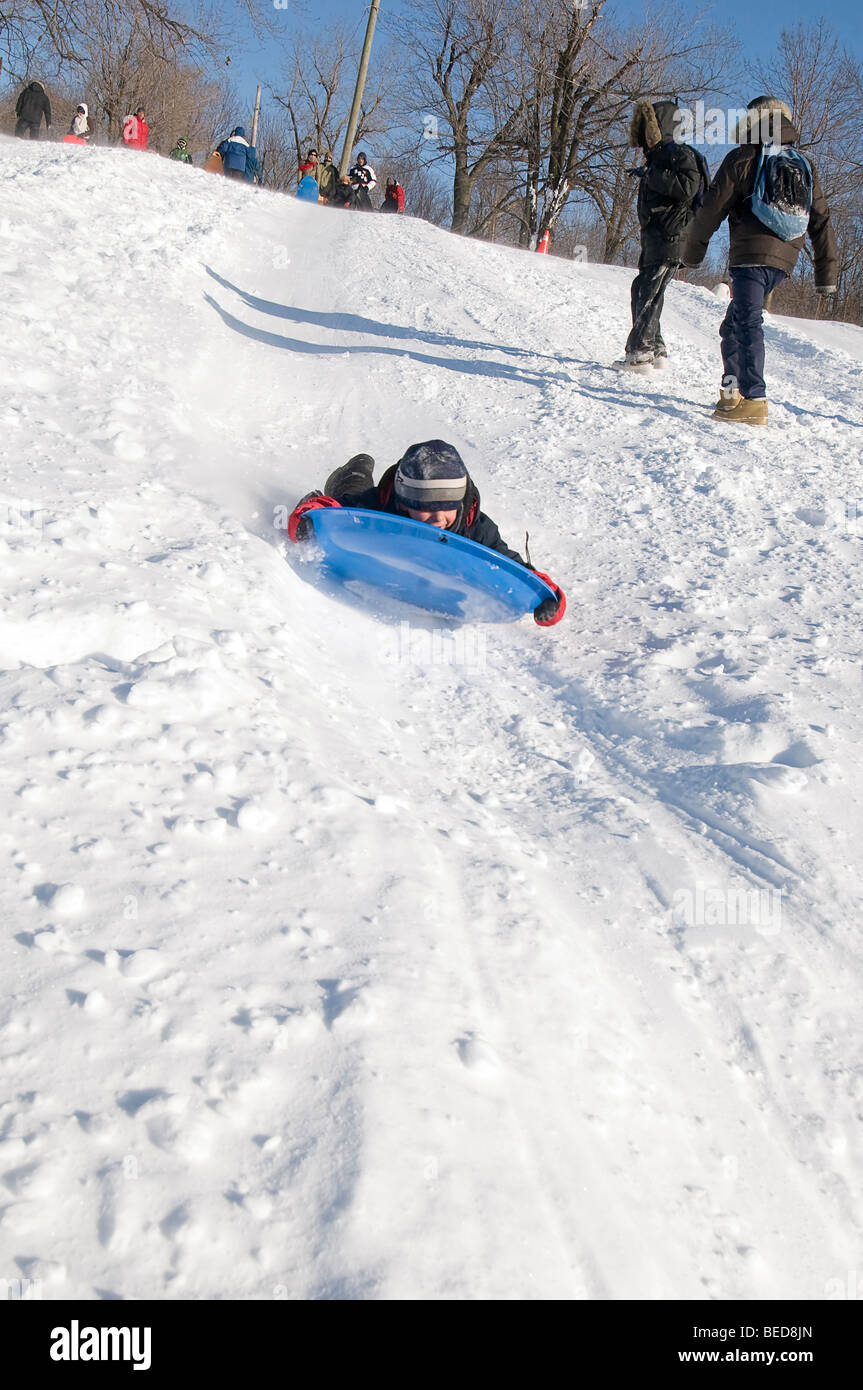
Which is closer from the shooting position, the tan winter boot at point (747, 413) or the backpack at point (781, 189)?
the backpack at point (781, 189)

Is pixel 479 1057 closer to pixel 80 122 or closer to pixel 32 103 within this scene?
pixel 32 103

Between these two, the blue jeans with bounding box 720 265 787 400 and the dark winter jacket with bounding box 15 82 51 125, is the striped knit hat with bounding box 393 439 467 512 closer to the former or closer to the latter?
the blue jeans with bounding box 720 265 787 400

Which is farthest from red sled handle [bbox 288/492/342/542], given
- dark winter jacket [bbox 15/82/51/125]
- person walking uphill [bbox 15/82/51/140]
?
dark winter jacket [bbox 15/82/51/125]

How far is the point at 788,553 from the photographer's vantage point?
4.55m

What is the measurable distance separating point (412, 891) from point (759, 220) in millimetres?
5344

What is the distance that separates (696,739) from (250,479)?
2.82 m

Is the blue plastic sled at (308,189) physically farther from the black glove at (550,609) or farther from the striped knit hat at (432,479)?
the black glove at (550,609)

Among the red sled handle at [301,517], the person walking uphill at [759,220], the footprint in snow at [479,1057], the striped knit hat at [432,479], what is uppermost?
the person walking uphill at [759,220]

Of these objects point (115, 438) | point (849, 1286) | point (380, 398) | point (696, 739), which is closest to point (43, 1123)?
point (849, 1286)

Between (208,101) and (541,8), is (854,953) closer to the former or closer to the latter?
(541,8)

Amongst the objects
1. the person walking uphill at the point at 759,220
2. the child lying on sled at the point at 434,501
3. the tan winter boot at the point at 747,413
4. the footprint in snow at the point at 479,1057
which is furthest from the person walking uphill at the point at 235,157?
Answer: the footprint in snow at the point at 479,1057

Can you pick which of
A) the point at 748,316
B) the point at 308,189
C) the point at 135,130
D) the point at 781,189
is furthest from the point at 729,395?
the point at 308,189

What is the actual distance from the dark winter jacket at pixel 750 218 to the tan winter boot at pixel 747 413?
79 cm

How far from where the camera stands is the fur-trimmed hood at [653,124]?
6.62m
